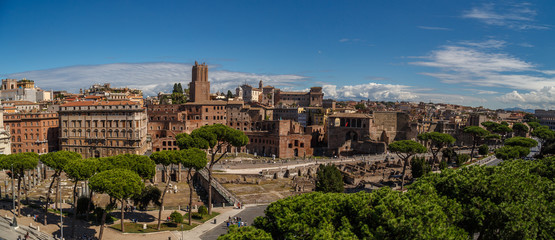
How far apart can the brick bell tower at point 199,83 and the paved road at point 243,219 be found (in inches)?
2617

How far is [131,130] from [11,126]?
27237 millimetres

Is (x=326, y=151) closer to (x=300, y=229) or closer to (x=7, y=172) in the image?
(x=7, y=172)

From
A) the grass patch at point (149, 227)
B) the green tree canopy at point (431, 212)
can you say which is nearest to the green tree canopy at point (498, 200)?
the green tree canopy at point (431, 212)

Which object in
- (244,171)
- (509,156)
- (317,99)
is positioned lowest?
(244,171)

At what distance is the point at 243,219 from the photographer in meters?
35.7

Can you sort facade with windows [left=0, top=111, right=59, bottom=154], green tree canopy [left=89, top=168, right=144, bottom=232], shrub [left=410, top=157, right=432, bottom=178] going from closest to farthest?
1. green tree canopy [left=89, top=168, right=144, bottom=232]
2. shrub [left=410, top=157, right=432, bottom=178]
3. facade with windows [left=0, top=111, right=59, bottom=154]

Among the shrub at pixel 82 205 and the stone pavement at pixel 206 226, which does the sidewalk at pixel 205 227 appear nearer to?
the stone pavement at pixel 206 226

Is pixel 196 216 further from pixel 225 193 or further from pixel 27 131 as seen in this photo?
pixel 27 131

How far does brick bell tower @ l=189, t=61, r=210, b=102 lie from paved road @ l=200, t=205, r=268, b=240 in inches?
2617

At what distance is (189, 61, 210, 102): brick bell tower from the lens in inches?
4018

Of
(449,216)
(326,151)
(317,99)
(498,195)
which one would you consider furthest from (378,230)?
(317,99)

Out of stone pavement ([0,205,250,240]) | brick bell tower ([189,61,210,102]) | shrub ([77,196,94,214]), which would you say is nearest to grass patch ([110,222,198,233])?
stone pavement ([0,205,250,240])

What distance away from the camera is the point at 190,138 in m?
45.1

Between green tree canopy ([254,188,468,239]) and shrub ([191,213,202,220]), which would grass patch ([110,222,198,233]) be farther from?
green tree canopy ([254,188,468,239])
